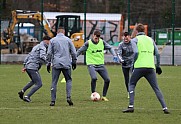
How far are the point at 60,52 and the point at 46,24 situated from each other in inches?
963

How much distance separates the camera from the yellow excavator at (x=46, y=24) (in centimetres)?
3659

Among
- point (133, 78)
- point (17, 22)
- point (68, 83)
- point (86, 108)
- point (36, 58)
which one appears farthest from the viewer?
point (17, 22)

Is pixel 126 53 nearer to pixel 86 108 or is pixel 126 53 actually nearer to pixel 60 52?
pixel 60 52

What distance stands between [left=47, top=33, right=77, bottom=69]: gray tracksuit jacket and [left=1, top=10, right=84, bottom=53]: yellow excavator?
21508 mm

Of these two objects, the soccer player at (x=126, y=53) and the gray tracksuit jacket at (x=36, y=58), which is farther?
the soccer player at (x=126, y=53)

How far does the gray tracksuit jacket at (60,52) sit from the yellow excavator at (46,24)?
21.5m

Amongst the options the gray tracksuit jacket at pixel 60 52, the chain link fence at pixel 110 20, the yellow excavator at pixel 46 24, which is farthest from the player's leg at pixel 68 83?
the yellow excavator at pixel 46 24

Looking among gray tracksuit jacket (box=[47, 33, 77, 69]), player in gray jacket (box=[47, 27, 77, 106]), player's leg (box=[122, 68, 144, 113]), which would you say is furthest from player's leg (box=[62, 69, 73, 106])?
player's leg (box=[122, 68, 144, 113])

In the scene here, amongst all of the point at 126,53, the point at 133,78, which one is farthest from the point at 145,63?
the point at 126,53

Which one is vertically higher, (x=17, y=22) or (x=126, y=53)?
(x=17, y=22)

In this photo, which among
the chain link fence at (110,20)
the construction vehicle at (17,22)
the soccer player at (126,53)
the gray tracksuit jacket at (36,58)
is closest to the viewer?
the gray tracksuit jacket at (36,58)

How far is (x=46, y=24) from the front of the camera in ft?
124

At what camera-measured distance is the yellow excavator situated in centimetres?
3659

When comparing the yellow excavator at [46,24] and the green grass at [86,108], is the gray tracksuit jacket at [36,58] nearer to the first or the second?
the green grass at [86,108]
